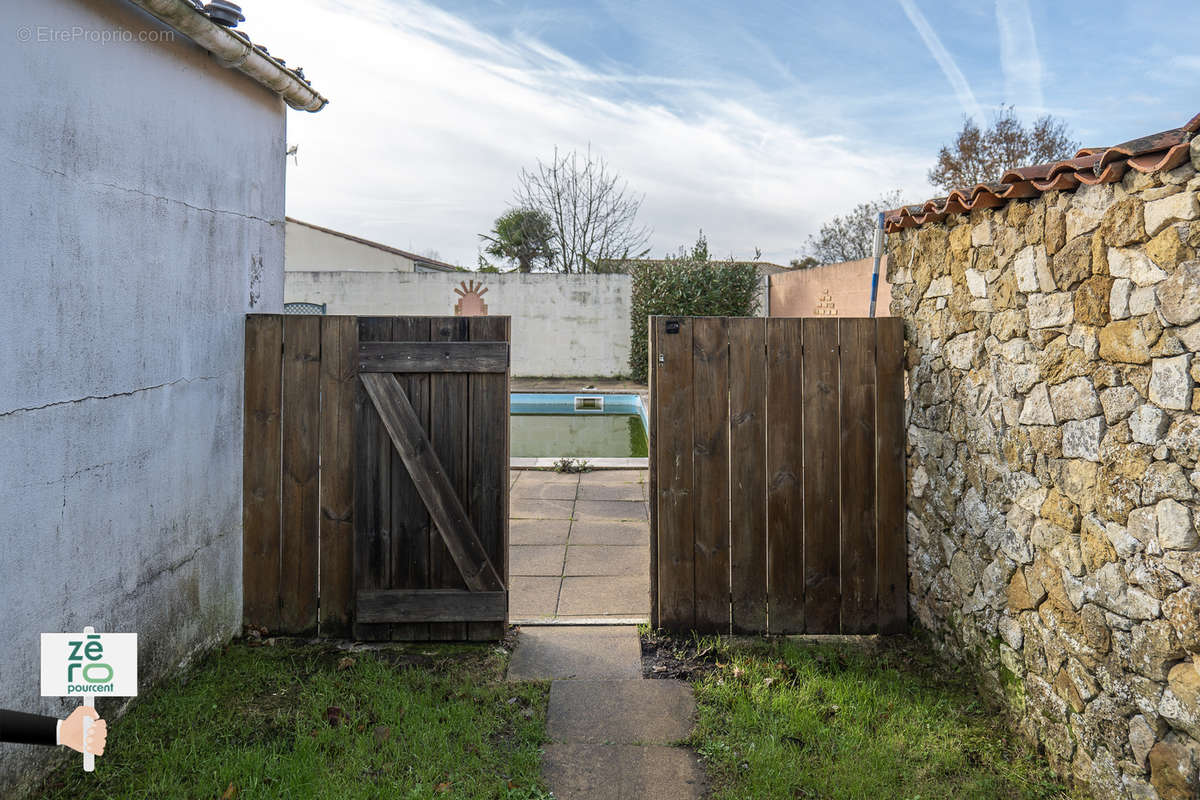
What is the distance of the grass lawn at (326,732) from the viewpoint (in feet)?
7.59

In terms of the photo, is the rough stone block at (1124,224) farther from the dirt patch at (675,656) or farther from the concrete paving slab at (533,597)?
the concrete paving slab at (533,597)

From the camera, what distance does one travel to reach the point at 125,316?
2635 mm

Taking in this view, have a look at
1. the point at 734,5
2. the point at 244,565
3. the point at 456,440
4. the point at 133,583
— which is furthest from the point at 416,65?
the point at 133,583

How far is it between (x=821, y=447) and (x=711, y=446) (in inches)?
20.6

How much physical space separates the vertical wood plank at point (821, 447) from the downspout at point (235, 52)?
2764 mm

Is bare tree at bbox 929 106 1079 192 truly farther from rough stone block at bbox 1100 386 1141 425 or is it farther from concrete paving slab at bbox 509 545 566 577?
rough stone block at bbox 1100 386 1141 425

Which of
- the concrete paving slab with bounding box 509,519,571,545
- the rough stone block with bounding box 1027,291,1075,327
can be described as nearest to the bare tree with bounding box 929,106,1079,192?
the concrete paving slab with bounding box 509,519,571,545

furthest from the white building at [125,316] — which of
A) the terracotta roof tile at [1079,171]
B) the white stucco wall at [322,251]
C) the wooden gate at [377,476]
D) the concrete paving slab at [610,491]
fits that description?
the white stucco wall at [322,251]

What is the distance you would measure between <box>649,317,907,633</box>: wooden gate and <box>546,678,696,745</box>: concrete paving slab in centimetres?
51

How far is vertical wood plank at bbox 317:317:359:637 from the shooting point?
11.3ft

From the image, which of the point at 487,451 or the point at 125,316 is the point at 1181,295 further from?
the point at 125,316

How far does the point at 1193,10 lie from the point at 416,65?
5.37 meters

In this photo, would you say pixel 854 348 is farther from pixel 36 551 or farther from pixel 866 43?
pixel 866 43

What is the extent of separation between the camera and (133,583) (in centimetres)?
270
